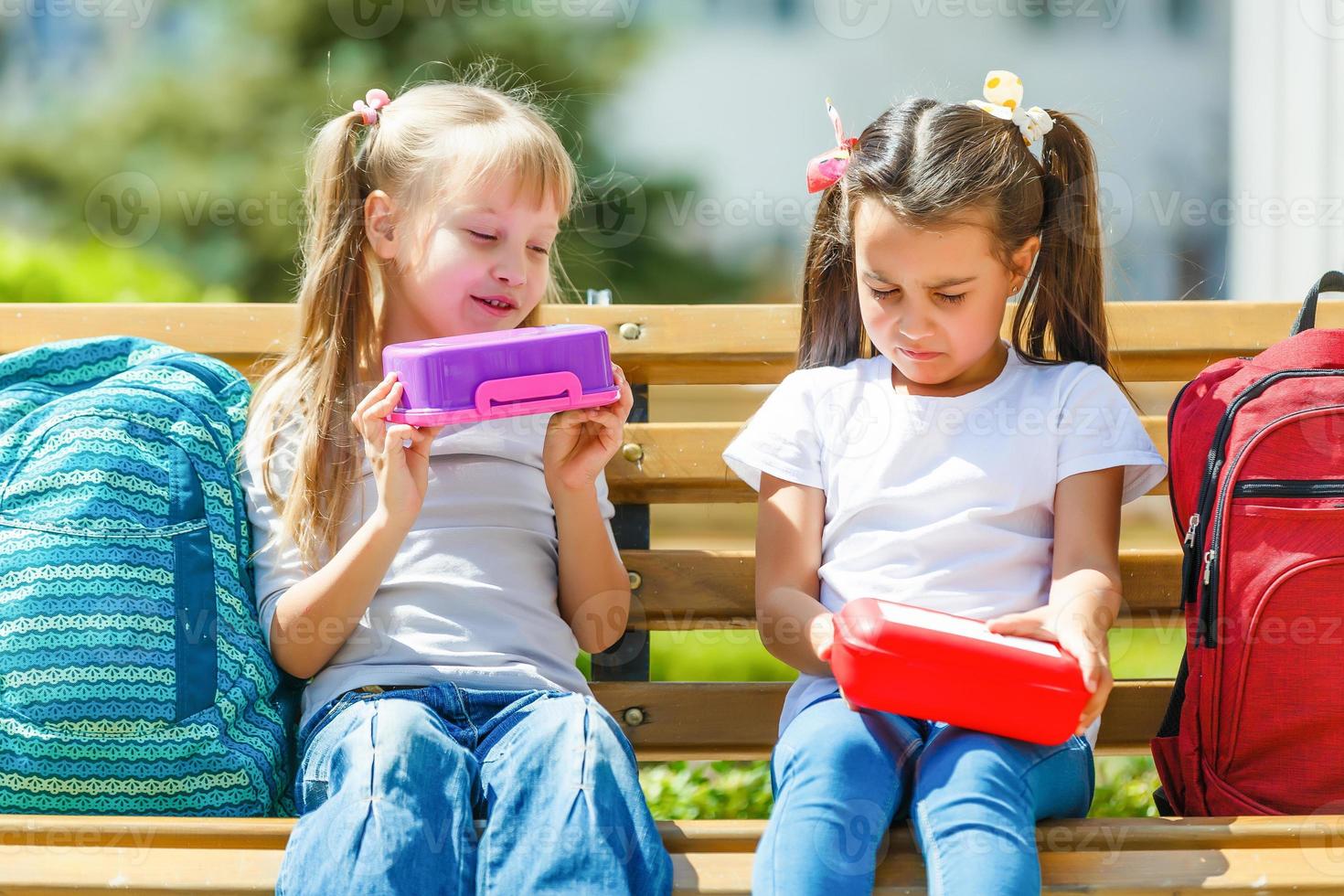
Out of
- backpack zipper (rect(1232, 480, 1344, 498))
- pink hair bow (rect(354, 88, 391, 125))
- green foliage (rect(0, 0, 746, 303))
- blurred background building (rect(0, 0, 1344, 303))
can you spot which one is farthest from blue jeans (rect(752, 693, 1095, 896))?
green foliage (rect(0, 0, 746, 303))

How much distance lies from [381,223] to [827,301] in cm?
77

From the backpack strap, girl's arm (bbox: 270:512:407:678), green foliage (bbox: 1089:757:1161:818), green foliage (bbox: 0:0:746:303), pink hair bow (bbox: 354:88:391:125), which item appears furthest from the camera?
green foliage (bbox: 0:0:746:303)

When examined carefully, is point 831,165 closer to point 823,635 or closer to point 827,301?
point 827,301

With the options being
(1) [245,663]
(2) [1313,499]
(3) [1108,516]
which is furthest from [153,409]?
(2) [1313,499]

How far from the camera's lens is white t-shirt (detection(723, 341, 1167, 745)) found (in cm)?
194

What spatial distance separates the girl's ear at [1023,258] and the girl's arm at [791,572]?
0.45 meters

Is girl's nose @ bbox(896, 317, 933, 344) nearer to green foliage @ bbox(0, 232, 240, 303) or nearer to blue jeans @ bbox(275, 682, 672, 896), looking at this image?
blue jeans @ bbox(275, 682, 672, 896)

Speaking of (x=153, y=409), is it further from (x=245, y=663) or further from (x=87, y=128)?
(x=87, y=128)

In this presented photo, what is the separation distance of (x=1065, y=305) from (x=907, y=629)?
0.82 meters

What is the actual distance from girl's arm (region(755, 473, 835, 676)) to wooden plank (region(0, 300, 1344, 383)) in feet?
1.37

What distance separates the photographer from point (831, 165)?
6.98ft

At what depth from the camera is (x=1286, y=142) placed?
14.8 ft

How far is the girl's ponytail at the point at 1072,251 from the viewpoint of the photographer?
2.13 metres

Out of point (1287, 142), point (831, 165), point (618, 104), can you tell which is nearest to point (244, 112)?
point (618, 104)
